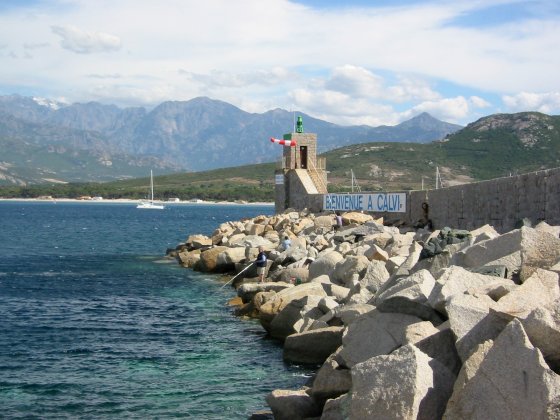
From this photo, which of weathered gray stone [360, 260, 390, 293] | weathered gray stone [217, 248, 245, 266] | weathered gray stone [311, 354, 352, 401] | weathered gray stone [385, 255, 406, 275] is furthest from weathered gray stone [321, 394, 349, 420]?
weathered gray stone [217, 248, 245, 266]

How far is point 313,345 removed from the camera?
13.1m

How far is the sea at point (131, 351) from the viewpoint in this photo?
11570 millimetres

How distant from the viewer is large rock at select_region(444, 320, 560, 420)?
6.41 metres

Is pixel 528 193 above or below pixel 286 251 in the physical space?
above

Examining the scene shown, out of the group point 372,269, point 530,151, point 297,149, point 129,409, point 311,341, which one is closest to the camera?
point 129,409

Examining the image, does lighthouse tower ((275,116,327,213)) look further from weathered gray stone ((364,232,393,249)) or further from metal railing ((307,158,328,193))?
weathered gray stone ((364,232,393,249))

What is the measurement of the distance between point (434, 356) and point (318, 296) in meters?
7.10

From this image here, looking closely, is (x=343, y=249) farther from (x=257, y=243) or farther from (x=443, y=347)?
(x=443, y=347)

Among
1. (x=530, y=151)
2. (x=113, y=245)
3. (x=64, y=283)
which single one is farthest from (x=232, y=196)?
(x=64, y=283)

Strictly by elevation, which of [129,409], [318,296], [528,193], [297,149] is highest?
[297,149]

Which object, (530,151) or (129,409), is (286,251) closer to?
(129,409)

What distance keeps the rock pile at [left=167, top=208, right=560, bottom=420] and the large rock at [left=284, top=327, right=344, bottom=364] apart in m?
0.02

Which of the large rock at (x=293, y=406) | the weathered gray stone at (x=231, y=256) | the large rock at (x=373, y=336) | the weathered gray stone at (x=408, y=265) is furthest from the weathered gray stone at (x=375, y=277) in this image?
the weathered gray stone at (x=231, y=256)

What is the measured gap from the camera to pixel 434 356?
26.5ft
